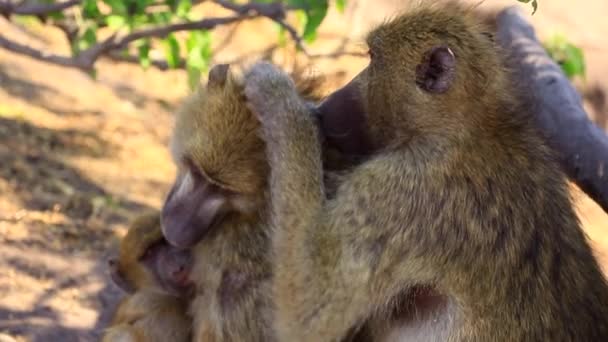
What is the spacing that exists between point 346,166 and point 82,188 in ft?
10.0

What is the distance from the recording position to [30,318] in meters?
3.59

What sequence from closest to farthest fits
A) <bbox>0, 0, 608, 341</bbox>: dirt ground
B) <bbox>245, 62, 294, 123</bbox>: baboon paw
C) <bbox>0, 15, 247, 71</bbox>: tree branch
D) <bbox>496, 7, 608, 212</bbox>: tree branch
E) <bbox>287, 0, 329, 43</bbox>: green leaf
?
1. <bbox>245, 62, 294, 123</bbox>: baboon paw
2. <bbox>496, 7, 608, 212</bbox>: tree branch
3. <bbox>287, 0, 329, 43</bbox>: green leaf
4. <bbox>0, 15, 247, 71</bbox>: tree branch
5. <bbox>0, 0, 608, 341</bbox>: dirt ground

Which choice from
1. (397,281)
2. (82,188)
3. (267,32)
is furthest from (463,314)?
(267,32)

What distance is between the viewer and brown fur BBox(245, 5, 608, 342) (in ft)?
6.74

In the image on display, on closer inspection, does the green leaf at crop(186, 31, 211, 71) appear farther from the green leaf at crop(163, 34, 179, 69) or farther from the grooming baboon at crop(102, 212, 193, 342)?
the grooming baboon at crop(102, 212, 193, 342)

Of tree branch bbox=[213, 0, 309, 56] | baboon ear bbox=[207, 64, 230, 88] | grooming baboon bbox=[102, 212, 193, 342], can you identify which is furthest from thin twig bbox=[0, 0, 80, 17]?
baboon ear bbox=[207, 64, 230, 88]

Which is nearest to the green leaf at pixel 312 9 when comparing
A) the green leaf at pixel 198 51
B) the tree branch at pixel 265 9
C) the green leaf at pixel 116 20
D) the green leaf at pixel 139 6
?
the tree branch at pixel 265 9

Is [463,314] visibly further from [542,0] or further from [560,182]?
[542,0]

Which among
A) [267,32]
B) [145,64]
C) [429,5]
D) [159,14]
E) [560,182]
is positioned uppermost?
[429,5]

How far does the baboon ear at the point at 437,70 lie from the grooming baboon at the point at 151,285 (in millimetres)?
698

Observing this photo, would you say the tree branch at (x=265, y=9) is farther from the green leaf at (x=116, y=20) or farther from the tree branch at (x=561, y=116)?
the tree branch at (x=561, y=116)

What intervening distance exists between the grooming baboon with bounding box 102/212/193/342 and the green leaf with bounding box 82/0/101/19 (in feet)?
3.49

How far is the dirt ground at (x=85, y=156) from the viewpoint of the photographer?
3822 mm

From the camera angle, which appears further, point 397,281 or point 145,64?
point 145,64
